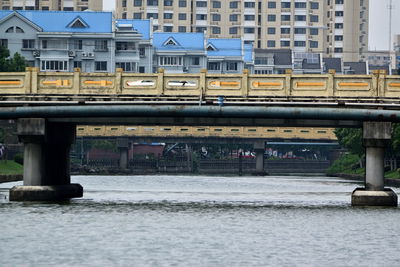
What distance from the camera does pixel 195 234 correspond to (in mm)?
51469

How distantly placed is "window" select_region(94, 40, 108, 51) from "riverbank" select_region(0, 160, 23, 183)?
183ft

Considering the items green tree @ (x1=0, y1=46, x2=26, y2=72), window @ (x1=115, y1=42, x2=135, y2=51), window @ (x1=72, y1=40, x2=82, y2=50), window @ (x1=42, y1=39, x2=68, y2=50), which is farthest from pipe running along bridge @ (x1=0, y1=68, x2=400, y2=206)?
window @ (x1=115, y1=42, x2=135, y2=51)

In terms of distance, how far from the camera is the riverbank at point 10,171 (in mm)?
111156

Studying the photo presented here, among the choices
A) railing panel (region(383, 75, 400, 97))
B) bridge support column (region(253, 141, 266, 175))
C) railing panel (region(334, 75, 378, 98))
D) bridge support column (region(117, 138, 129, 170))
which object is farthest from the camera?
bridge support column (region(253, 141, 266, 175))

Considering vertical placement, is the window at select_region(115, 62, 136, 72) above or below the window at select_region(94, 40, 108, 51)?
below

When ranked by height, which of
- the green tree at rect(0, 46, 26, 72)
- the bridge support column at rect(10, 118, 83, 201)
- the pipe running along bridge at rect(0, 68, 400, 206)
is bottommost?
the bridge support column at rect(10, 118, 83, 201)

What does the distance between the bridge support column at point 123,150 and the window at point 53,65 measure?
1815cm

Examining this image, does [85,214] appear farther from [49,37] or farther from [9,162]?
[49,37]

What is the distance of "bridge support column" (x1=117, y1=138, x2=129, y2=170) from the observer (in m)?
167

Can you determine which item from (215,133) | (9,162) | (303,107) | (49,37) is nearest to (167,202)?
(303,107)

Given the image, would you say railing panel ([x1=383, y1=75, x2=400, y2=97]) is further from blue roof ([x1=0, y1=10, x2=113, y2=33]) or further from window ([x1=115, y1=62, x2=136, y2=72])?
window ([x1=115, y1=62, x2=136, y2=72])

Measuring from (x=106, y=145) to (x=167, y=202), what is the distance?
377 feet

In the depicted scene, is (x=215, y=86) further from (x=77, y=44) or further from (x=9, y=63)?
(x=77, y=44)

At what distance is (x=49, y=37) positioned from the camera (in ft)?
585
